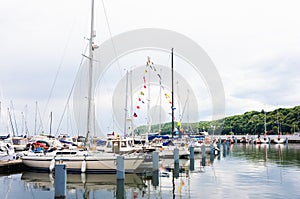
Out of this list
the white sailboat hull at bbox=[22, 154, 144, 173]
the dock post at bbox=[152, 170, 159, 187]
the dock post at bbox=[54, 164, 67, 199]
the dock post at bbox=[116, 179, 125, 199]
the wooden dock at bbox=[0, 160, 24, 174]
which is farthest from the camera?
the wooden dock at bbox=[0, 160, 24, 174]

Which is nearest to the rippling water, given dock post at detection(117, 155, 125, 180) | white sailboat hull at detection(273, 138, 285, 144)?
dock post at detection(117, 155, 125, 180)

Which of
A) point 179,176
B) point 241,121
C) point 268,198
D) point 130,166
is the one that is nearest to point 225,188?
point 268,198

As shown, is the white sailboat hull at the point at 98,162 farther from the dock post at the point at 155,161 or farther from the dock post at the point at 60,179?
the dock post at the point at 60,179

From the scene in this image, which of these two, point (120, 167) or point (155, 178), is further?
point (155, 178)

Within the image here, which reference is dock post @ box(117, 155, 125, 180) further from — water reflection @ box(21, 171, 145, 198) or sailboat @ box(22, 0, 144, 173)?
sailboat @ box(22, 0, 144, 173)

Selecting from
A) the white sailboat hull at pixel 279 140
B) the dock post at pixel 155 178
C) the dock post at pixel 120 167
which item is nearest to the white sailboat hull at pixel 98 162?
the dock post at pixel 155 178

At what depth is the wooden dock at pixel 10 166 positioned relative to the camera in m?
28.9

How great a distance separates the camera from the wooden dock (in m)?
28.9

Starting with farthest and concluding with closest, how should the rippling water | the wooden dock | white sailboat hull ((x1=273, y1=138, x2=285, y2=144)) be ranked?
white sailboat hull ((x1=273, y1=138, x2=285, y2=144)), the wooden dock, the rippling water

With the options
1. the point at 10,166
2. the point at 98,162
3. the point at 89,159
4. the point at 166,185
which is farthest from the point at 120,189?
the point at 10,166

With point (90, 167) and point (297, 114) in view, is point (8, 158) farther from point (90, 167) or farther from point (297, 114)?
point (297, 114)

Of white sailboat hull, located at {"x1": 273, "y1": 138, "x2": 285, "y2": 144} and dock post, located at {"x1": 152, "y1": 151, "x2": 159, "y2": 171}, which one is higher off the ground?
dock post, located at {"x1": 152, "y1": 151, "x2": 159, "y2": 171}

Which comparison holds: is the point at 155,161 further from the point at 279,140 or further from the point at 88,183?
the point at 279,140

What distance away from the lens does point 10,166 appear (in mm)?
29688
